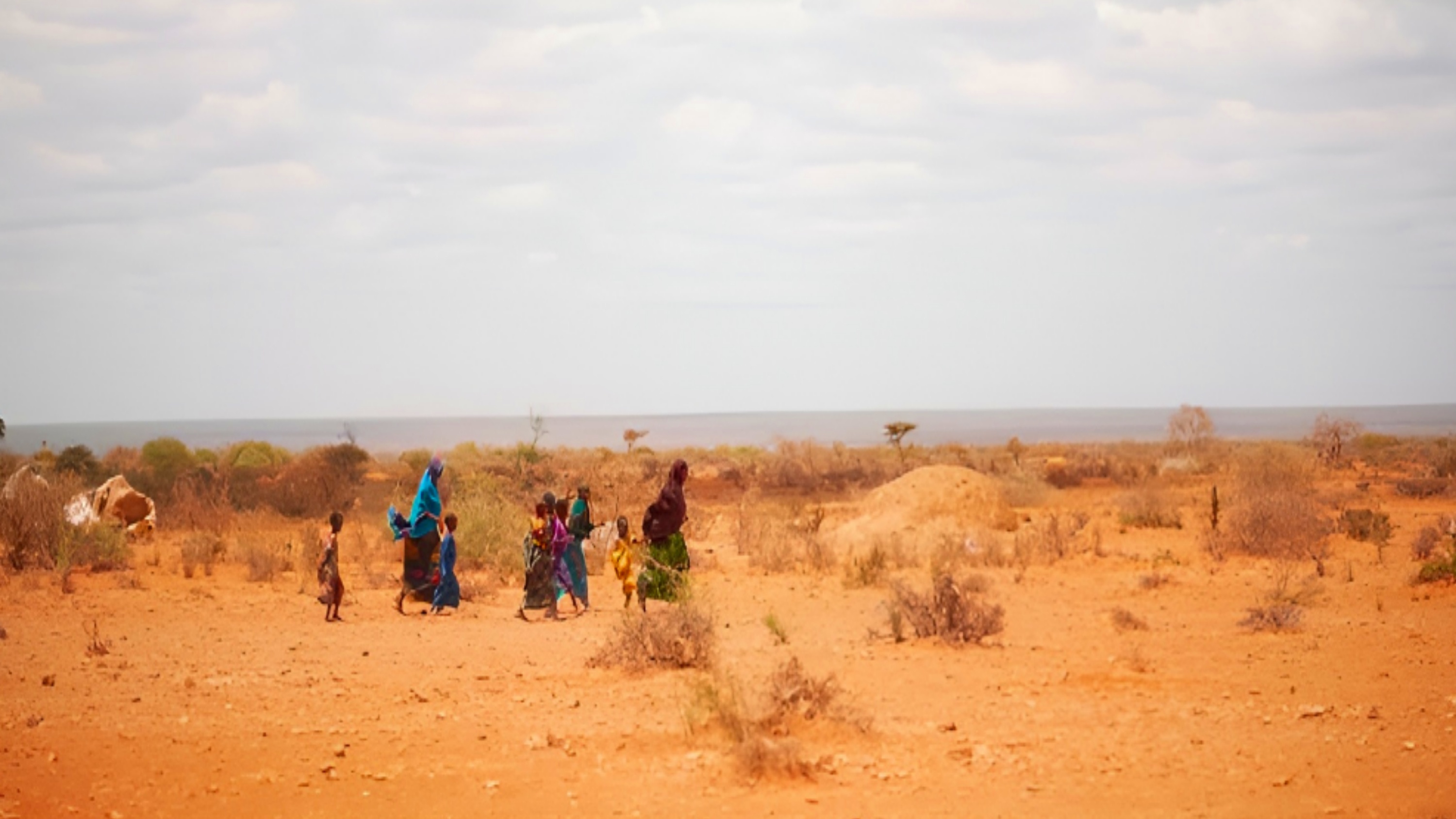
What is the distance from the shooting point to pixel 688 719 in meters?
9.60

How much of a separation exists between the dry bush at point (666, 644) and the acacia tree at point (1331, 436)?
1531 inches

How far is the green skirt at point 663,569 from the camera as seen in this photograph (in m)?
15.7

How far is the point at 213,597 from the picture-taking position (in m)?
16.9

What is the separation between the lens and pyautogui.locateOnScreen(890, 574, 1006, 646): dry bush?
13.7m

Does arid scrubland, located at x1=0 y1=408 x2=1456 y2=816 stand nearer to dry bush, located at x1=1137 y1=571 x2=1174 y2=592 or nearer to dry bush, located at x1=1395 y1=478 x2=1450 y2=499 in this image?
dry bush, located at x1=1137 y1=571 x2=1174 y2=592

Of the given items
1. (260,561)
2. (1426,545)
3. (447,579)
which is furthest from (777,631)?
(1426,545)

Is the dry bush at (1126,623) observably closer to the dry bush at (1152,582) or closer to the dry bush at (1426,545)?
the dry bush at (1152,582)

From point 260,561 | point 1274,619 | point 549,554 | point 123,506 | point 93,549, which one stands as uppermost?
point 123,506

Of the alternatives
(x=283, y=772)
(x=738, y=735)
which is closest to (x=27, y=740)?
(x=283, y=772)

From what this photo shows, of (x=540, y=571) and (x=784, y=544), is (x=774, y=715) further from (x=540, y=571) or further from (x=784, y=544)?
(x=784, y=544)

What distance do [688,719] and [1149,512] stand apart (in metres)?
18.8

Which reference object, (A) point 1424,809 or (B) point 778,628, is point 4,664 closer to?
(B) point 778,628

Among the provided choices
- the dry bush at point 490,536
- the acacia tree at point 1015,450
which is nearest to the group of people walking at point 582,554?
the dry bush at point 490,536

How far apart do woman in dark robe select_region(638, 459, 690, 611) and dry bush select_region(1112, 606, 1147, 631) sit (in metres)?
4.86
